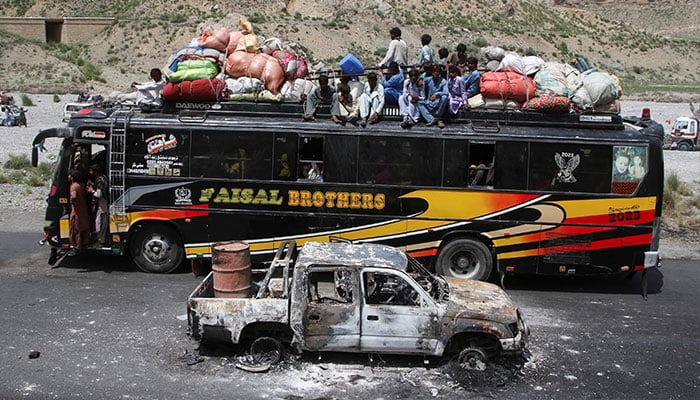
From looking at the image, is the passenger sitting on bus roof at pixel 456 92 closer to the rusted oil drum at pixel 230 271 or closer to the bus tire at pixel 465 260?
the bus tire at pixel 465 260

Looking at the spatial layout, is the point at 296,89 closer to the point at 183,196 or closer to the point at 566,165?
the point at 183,196

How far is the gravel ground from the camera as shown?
15.2m

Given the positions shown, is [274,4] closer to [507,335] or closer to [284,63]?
[284,63]

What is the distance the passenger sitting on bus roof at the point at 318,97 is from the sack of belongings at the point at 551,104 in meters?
3.52

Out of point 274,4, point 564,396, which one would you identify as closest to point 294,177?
point 564,396

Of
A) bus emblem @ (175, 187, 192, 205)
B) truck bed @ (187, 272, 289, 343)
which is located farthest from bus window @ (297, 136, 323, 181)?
truck bed @ (187, 272, 289, 343)

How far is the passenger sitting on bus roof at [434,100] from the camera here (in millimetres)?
11297

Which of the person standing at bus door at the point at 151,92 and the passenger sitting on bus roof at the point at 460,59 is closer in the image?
the person standing at bus door at the point at 151,92

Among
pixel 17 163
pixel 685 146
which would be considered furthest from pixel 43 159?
pixel 685 146

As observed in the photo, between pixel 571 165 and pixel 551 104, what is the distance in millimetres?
1116

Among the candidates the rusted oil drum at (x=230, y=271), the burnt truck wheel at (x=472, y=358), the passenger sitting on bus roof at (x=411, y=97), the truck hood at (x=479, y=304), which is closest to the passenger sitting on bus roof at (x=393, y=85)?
the passenger sitting on bus roof at (x=411, y=97)

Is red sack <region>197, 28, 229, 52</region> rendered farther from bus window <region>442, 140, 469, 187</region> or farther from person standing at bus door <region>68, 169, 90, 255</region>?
bus window <region>442, 140, 469, 187</region>

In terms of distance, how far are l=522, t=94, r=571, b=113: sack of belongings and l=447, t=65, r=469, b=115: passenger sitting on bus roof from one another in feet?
3.85

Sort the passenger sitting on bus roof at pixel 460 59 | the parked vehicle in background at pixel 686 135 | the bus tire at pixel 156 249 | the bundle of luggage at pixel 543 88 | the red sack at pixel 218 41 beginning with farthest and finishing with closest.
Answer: the parked vehicle in background at pixel 686 135 < the passenger sitting on bus roof at pixel 460 59 < the red sack at pixel 218 41 < the bus tire at pixel 156 249 < the bundle of luggage at pixel 543 88
